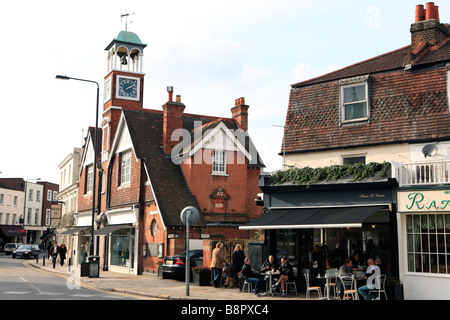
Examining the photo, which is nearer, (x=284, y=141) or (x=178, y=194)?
(x=284, y=141)

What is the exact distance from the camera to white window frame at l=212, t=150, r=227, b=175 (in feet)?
94.2

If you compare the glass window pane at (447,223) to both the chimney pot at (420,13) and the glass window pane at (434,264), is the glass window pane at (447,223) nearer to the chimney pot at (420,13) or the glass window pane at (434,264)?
the glass window pane at (434,264)

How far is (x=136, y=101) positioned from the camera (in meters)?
35.2

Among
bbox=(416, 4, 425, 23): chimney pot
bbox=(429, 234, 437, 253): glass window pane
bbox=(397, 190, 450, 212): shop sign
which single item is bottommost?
bbox=(429, 234, 437, 253): glass window pane

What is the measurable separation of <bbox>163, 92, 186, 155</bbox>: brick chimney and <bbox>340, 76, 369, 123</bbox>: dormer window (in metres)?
12.3

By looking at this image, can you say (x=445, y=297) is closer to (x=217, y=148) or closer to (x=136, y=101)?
(x=217, y=148)

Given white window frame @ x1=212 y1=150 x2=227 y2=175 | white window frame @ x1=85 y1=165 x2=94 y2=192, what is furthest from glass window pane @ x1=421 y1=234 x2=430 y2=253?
white window frame @ x1=85 y1=165 x2=94 y2=192

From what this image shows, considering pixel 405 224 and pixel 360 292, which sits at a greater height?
pixel 405 224

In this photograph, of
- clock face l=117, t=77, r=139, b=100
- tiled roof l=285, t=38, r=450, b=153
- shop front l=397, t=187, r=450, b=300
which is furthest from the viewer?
clock face l=117, t=77, r=139, b=100

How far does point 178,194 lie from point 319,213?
11.3 meters

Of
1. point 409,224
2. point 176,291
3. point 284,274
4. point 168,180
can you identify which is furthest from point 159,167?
point 409,224

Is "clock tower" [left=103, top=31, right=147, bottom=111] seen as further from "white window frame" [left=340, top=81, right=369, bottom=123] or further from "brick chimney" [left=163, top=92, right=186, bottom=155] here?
"white window frame" [left=340, top=81, right=369, bottom=123]

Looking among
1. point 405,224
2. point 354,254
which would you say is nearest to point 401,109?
point 405,224

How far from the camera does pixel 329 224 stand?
52.2ft
